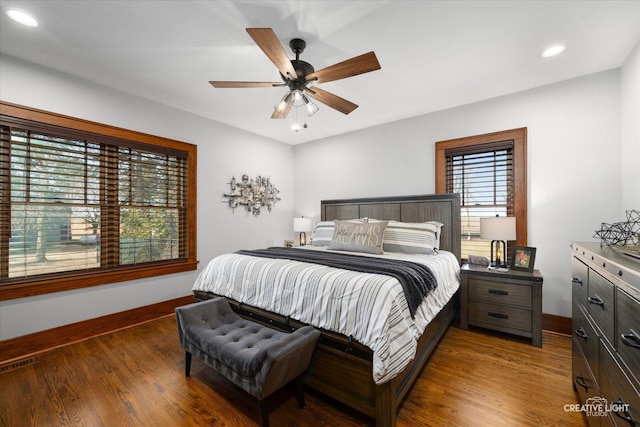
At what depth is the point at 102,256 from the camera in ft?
9.77

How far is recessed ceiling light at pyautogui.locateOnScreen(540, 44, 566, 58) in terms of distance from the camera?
2.28m

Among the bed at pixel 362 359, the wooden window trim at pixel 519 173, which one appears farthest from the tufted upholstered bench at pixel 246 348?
the wooden window trim at pixel 519 173

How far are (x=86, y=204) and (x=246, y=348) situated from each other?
2.54 m

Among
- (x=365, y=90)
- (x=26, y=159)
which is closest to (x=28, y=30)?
(x=26, y=159)

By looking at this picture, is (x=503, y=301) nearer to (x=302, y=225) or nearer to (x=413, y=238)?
(x=413, y=238)

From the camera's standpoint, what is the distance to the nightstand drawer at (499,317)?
2.65m

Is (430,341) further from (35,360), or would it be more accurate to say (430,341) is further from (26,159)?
(26,159)

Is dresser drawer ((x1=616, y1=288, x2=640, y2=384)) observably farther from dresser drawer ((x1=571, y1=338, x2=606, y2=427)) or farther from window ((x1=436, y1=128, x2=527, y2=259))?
window ((x1=436, y1=128, x2=527, y2=259))

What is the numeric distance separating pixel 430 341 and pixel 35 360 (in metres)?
3.51

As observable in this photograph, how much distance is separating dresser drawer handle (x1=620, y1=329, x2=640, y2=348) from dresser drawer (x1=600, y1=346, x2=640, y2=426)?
0.51 feet

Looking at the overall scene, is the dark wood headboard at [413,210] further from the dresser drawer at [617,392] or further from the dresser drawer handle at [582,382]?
the dresser drawer at [617,392]

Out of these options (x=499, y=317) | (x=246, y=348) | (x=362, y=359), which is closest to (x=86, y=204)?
(x=246, y=348)

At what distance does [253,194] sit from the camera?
4.54 metres

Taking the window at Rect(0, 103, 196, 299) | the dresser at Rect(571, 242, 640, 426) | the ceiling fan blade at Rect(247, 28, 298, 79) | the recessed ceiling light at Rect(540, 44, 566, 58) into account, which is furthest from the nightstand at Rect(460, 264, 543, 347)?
the window at Rect(0, 103, 196, 299)
